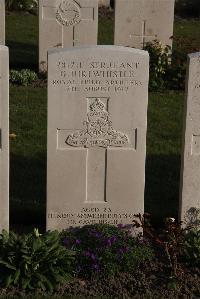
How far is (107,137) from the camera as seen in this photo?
6215 millimetres

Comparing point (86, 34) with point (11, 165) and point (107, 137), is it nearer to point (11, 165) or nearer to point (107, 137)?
point (11, 165)

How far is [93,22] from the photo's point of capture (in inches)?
484

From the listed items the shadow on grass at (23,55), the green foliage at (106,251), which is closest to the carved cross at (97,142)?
the green foliage at (106,251)

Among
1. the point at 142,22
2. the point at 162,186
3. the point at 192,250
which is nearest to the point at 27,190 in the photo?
the point at 162,186

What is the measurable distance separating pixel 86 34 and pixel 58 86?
661 cm

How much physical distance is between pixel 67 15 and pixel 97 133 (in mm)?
6436

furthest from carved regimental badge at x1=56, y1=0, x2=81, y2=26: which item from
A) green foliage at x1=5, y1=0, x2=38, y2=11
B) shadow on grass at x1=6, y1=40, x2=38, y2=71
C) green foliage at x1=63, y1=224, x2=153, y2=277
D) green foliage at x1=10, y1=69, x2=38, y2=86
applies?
green foliage at x1=5, y1=0, x2=38, y2=11

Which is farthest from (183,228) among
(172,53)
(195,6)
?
(195,6)

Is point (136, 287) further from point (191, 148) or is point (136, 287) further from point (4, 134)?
point (4, 134)

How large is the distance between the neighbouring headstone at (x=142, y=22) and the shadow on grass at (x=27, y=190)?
4.33 meters

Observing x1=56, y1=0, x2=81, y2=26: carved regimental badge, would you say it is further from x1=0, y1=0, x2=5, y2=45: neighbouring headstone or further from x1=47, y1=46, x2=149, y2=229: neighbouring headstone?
x1=47, y1=46, x2=149, y2=229: neighbouring headstone

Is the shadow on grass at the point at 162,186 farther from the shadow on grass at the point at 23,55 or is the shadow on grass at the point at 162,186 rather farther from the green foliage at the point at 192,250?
the shadow on grass at the point at 23,55

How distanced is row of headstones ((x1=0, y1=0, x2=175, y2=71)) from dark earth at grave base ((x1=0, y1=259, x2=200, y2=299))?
6.90 metres

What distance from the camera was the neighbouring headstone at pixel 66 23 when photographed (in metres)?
12.1
